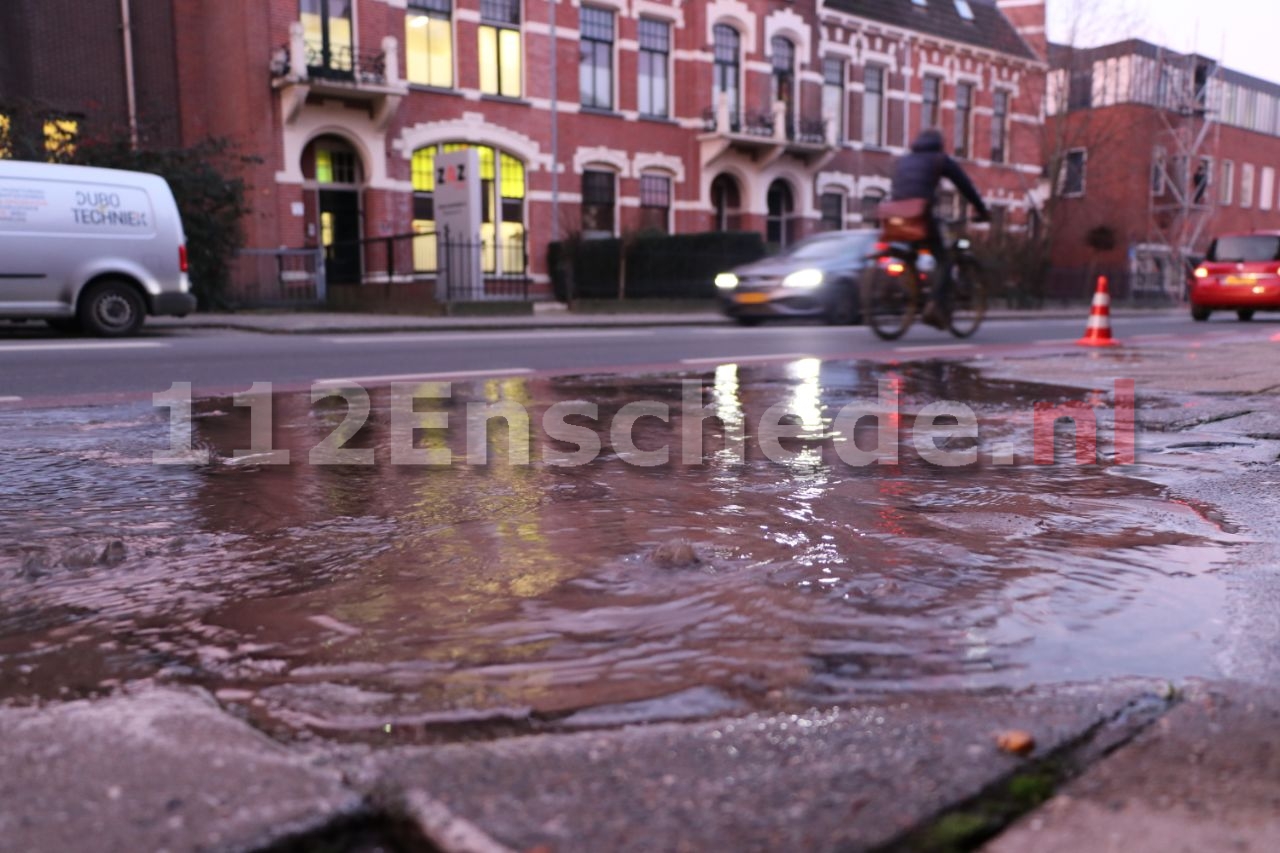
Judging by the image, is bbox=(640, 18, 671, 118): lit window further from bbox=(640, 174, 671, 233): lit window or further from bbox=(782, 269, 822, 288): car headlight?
bbox=(782, 269, 822, 288): car headlight

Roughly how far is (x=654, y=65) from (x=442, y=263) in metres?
10.9

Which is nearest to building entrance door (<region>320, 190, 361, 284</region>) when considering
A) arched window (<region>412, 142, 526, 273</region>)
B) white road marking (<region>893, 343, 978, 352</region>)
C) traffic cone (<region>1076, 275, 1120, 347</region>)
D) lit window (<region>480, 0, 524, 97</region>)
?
arched window (<region>412, 142, 526, 273</region>)

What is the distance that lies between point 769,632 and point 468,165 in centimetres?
1858

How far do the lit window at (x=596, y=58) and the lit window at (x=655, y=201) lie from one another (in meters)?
2.23

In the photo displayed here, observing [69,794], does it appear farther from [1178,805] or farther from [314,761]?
[1178,805]

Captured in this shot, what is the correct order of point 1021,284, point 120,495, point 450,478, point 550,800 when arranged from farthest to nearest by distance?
point 1021,284 → point 450,478 → point 120,495 → point 550,800

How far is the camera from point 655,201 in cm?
2867

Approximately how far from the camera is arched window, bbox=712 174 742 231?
3058 centimetres

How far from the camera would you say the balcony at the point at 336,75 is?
21.3 metres

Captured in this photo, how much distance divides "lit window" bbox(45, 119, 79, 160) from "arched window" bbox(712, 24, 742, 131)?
16.8m

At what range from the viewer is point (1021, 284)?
3178 cm

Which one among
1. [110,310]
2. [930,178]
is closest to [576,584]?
[930,178]

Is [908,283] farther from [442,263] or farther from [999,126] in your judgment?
[999,126]

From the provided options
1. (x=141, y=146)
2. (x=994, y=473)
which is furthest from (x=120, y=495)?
(x=141, y=146)
